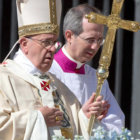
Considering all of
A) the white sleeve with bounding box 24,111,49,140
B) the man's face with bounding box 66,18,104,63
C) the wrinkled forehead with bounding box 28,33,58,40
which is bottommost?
the white sleeve with bounding box 24,111,49,140

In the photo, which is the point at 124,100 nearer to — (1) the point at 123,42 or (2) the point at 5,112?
(1) the point at 123,42

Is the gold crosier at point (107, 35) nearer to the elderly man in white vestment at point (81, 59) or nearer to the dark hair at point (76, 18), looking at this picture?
the elderly man in white vestment at point (81, 59)

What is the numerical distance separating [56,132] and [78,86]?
1.31 meters

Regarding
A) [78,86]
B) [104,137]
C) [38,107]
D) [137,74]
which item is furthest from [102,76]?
[137,74]

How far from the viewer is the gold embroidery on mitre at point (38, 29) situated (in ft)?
15.0

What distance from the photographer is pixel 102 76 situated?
4.45 meters

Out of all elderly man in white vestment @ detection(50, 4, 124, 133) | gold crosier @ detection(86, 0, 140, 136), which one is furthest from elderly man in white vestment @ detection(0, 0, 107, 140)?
elderly man in white vestment @ detection(50, 4, 124, 133)

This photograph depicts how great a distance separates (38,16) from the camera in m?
4.76

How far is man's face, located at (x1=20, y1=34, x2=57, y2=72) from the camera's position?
4.48 m

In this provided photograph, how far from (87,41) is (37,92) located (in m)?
1.01

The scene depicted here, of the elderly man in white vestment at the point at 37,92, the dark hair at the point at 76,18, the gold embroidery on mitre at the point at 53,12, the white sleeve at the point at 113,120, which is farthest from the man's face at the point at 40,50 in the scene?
Answer: the dark hair at the point at 76,18

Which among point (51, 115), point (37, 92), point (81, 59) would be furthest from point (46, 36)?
point (81, 59)

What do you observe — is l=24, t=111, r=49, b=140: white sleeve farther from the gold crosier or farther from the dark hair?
the dark hair

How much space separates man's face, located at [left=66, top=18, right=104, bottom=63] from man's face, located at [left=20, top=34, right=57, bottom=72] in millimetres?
896
